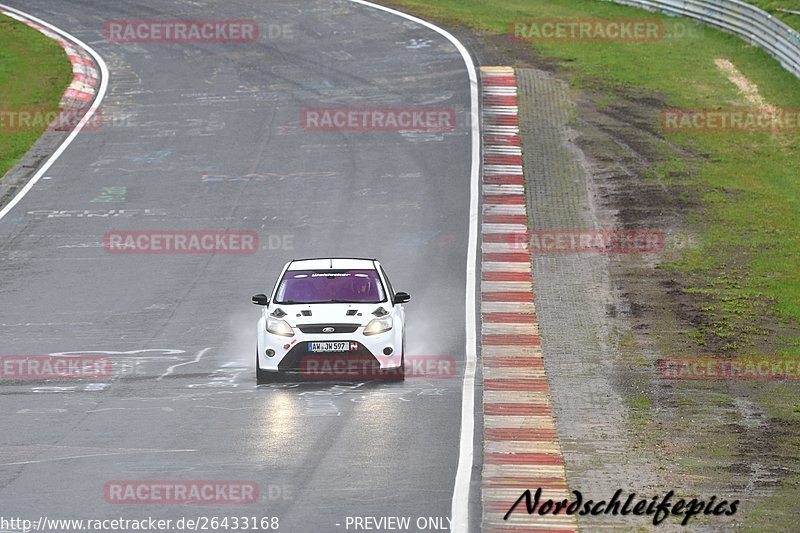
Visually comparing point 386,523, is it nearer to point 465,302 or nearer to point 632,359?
point 632,359

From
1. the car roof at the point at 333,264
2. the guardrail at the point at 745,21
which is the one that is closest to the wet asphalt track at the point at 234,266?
the car roof at the point at 333,264

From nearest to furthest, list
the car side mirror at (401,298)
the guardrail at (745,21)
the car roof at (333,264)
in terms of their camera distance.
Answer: the car side mirror at (401,298) → the car roof at (333,264) → the guardrail at (745,21)

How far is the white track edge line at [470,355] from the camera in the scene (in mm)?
13617

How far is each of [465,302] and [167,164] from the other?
11.4 m

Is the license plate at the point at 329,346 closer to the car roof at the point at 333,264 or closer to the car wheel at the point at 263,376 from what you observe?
the car wheel at the point at 263,376

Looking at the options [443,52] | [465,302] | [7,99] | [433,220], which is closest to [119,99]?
[7,99]

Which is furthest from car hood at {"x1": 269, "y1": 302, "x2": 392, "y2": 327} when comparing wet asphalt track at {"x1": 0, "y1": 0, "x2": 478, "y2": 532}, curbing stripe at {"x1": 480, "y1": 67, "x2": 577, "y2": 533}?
curbing stripe at {"x1": 480, "y1": 67, "x2": 577, "y2": 533}

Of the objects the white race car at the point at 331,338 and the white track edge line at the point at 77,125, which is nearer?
the white race car at the point at 331,338

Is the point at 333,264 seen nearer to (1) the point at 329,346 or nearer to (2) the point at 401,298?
(2) the point at 401,298

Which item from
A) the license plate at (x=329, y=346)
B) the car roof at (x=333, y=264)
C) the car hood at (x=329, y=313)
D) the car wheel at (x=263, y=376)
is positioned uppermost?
the car roof at (x=333, y=264)

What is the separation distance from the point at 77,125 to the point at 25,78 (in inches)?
216

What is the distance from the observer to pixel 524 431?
16.7 metres

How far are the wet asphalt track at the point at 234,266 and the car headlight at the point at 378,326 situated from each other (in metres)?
0.80

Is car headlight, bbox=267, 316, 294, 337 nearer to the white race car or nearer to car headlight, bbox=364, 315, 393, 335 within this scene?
the white race car
